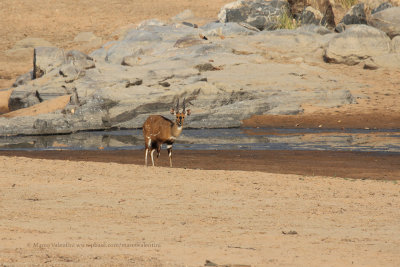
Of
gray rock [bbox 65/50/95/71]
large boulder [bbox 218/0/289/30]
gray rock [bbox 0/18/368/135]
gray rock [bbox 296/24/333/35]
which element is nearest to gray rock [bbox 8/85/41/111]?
gray rock [bbox 0/18/368/135]

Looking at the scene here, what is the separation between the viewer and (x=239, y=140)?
81.1 ft

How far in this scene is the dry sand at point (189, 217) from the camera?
27.1 feet

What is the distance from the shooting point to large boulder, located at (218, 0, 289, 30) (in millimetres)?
41875

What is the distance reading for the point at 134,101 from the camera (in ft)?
96.1

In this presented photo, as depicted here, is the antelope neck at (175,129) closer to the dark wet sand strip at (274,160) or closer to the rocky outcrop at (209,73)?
the dark wet sand strip at (274,160)

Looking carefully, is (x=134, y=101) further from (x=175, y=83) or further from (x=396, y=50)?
(x=396, y=50)

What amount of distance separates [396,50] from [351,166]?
1992 cm

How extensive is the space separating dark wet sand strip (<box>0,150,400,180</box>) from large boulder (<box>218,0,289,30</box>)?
21122 millimetres

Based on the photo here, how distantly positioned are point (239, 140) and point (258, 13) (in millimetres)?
18776

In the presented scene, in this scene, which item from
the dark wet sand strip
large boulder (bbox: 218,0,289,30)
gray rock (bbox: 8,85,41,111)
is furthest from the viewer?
large boulder (bbox: 218,0,289,30)

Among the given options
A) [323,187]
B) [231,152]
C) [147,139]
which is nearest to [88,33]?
[231,152]

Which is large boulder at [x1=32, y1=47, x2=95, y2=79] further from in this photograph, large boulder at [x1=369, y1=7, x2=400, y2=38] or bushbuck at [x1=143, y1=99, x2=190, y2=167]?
bushbuck at [x1=143, y1=99, x2=190, y2=167]

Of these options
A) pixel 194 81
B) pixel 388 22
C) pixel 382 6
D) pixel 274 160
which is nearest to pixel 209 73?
pixel 194 81

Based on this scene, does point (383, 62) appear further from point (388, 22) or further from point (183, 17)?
point (183, 17)
